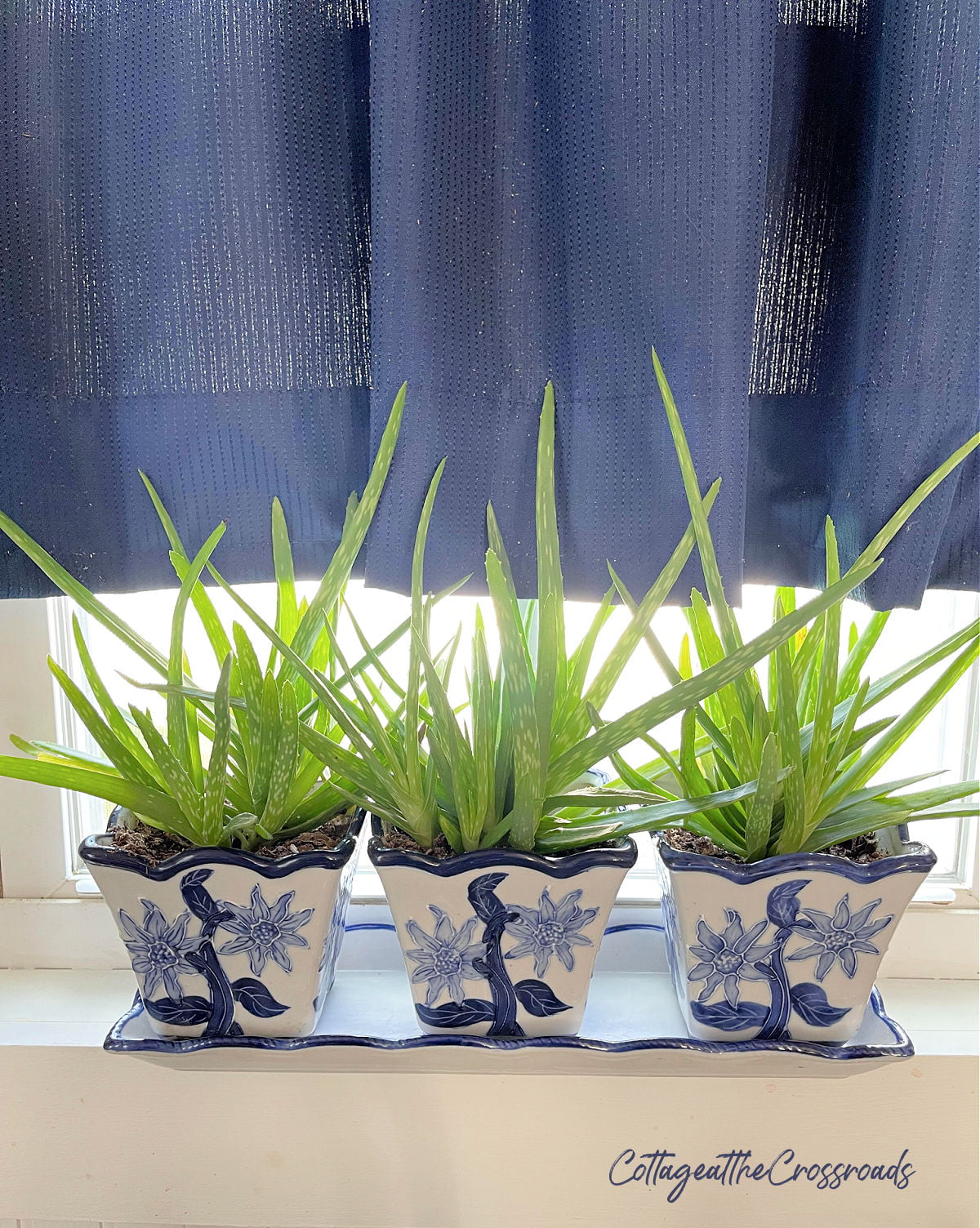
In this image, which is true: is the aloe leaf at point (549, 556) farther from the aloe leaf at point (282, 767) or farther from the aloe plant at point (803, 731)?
the aloe leaf at point (282, 767)

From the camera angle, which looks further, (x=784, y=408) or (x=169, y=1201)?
(x=169, y=1201)

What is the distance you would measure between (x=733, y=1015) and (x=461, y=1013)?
176 mm

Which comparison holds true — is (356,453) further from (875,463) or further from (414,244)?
(875,463)

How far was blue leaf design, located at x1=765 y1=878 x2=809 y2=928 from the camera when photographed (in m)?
0.55

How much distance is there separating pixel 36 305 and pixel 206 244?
0.40ft

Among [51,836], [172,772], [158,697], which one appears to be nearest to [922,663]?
[172,772]

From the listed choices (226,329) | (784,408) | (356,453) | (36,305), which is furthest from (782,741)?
(36,305)

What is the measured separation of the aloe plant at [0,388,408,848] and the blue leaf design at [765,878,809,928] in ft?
0.91

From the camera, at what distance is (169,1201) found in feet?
2.38

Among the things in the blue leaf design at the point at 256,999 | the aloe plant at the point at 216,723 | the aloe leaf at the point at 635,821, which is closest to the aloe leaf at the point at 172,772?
the aloe plant at the point at 216,723

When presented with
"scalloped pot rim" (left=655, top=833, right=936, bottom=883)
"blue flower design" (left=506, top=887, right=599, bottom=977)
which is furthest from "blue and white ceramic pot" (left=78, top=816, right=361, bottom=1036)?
"scalloped pot rim" (left=655, top=833, right=936, bottom=883)

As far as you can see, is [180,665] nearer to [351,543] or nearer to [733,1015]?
[351,543]

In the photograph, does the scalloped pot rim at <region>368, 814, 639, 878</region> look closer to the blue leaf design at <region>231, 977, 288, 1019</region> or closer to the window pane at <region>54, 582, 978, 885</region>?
the blue leaf design at <region>231, 977, 288, 1019</region>

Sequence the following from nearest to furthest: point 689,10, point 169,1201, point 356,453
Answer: point 689,10, point 356,453, point 169,1201
